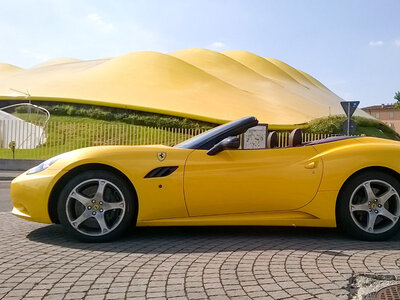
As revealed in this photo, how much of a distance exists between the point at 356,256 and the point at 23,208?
3.00 m

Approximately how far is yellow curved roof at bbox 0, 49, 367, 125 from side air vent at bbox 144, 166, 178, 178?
983 inches

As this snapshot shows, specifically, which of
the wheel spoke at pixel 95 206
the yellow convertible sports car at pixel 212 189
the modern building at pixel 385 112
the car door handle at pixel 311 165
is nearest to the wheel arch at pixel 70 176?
the yellow convertible sports car at pixel 212 189

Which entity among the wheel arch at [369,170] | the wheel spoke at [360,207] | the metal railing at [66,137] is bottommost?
the wheel spoke at [360,207]

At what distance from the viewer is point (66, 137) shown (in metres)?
18.9

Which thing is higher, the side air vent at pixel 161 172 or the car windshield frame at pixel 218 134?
the car windshield frame at pixel 218 134

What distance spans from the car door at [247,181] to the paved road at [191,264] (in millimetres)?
337

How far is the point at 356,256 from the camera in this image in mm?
3314

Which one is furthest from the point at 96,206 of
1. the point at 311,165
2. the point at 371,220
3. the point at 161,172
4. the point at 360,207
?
the point at 371,220

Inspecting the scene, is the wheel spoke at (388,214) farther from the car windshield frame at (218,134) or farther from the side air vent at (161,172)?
the side air vent at (161,172)

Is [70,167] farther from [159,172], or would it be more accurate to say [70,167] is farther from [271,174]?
[271,174]

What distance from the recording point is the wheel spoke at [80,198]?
3764 millimetres

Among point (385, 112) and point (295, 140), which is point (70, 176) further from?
point (385, 112)

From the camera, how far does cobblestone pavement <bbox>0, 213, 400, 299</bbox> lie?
2.55 meters

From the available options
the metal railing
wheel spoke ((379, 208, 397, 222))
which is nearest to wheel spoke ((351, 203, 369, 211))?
wheel spoke ((379, 208, 397, 222))
